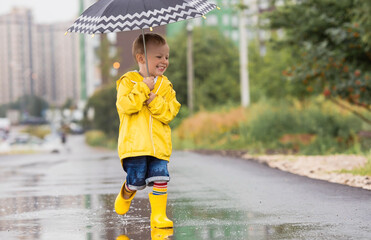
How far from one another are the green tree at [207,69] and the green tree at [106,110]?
554 inches

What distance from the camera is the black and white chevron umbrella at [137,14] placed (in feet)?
20.6

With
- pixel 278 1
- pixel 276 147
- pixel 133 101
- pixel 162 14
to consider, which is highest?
pixel 278 1

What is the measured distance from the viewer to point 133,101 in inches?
236

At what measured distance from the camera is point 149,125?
20.1ft

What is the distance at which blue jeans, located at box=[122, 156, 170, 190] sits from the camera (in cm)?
614

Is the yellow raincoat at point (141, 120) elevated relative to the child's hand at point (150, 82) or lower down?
lower down

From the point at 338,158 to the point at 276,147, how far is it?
7.28 meters

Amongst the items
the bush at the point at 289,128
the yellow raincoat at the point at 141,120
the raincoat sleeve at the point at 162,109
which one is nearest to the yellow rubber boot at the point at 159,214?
the yellow raincoat at the point at 141,120

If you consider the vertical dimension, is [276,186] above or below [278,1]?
below

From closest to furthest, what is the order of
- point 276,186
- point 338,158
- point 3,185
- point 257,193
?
1. point 257,193
2. point 276,186
3. point 3,185
4. point 338,158

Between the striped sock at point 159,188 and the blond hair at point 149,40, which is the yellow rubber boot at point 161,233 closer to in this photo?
the striped sock at point 159,188

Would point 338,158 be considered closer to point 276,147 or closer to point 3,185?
point 3,185

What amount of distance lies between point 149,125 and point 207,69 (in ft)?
153

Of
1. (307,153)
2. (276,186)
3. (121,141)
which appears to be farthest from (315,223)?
(307,153)
